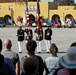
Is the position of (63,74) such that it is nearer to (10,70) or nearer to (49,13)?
(10,70)

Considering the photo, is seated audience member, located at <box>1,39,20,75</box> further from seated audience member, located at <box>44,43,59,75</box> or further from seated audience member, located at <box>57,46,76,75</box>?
seated audience member, located at <box>57,46,76,75</box>

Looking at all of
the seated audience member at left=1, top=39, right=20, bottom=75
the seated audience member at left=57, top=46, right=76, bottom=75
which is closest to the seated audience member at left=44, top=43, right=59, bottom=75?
the seated audience member at left=1, top=39, right=20, bottom=75

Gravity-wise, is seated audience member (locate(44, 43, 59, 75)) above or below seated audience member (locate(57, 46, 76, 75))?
below

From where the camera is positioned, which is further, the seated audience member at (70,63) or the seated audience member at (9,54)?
the seated audience member at (9,54)

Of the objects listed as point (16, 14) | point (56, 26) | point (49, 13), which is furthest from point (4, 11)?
point (56, 26)

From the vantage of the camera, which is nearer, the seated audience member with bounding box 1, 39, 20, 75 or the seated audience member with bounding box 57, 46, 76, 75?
the seated audience member with bounding box 57, 46, 76, 75

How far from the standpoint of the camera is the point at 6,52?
7703mm

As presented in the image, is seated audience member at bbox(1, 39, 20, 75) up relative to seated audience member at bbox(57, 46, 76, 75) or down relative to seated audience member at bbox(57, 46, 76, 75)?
down

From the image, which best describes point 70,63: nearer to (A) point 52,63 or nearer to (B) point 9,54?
(A) point 52,63

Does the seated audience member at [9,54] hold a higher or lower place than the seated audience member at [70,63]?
lower

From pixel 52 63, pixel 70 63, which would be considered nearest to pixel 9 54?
pixel 52 63

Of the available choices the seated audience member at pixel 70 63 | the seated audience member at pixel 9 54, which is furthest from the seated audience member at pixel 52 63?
the seated audience member at pixel 70 63

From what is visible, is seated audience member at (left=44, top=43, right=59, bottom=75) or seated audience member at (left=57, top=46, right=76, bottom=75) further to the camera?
seated audience member at (left=44, top=43, right=59, bottom=75)

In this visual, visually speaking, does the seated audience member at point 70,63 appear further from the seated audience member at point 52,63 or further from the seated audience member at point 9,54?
the seated audience member at point 9,54
